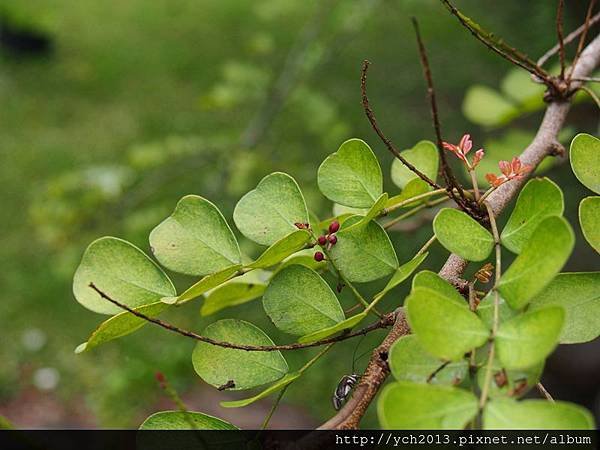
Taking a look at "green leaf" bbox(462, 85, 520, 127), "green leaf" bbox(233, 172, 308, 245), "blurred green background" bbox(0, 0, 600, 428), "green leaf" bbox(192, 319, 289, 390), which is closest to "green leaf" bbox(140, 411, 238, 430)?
"green leaf" bbox(192, 319, 289, 390)

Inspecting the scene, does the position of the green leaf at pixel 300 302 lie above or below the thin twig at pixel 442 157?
below

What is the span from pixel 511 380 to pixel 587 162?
0.20 metres

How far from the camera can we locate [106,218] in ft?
7.24

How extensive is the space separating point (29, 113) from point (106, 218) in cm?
238

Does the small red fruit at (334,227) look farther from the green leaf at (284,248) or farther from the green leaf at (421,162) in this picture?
the green leaf at (421,162)

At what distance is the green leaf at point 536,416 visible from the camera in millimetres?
319

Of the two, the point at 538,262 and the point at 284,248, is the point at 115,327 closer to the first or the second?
the point at 284,248

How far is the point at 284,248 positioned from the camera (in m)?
0.48

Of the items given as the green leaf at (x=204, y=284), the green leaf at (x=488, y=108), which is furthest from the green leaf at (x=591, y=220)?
the green leaf at (x=488, y=108)

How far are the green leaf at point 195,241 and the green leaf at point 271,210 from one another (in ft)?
0.05

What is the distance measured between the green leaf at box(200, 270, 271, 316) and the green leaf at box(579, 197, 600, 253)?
270 millimetres

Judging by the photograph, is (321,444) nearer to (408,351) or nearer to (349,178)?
(408,351)

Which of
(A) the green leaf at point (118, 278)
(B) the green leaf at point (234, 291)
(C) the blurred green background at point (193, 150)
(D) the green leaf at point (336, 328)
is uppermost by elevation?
(D) the green leaf at point (336, 328)

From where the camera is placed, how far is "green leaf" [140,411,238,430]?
40cm
